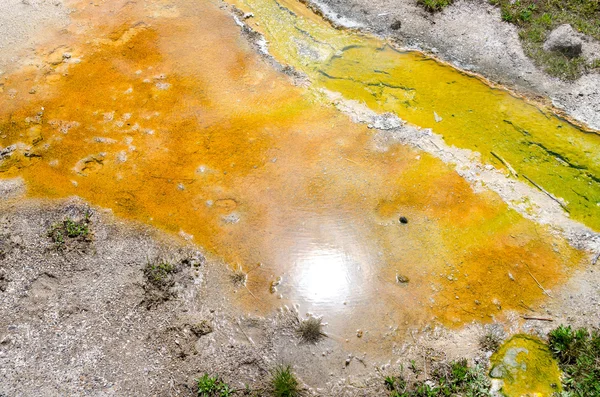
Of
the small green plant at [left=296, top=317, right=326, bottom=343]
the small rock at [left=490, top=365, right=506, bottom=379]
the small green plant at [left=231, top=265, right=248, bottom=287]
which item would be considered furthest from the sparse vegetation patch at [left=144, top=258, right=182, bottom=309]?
the small rock at [left=490, top=365, right=506, bottom=379]

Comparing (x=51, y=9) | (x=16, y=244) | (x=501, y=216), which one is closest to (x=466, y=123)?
(x=501, y=216)

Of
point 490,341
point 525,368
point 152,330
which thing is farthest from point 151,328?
point 525,368

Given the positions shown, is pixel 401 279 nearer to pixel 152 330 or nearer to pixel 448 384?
pixel 448 384

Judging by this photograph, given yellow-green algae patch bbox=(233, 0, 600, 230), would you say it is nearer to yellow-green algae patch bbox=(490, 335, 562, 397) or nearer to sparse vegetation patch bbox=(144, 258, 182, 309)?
yellow-green algae patch bbox=(490, 335, 562, 397)

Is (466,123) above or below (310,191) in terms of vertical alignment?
above

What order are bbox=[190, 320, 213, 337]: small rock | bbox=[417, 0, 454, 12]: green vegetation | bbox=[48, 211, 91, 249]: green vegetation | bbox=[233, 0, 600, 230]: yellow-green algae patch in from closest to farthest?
bbox=[190, 320, 213, 337]: small rock → bbox=[48, 211, 91, 249]: green vegetation → bbox=[233, 0, 600, 230]: yellow-green algae patch → bbox=[417, 0, 454, 12]: green vegetation

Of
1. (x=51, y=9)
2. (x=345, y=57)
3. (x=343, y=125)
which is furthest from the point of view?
(x=51, y=9)

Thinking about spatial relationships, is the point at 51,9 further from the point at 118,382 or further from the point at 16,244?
the point at 118,382
